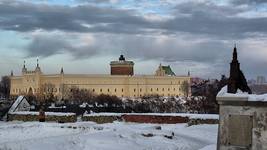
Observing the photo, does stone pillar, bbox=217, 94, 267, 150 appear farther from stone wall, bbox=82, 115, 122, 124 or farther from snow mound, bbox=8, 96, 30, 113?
snow mound, bbox=8, 96, 30, 113

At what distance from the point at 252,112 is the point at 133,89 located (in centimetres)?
15864

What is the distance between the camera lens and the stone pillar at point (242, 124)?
10.1 m

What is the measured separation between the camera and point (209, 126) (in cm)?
2336

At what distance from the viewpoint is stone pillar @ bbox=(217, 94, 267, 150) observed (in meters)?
10.1

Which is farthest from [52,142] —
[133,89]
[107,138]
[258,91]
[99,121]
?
[133,89]

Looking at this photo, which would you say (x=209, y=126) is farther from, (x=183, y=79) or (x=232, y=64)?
(x=183, y=79)

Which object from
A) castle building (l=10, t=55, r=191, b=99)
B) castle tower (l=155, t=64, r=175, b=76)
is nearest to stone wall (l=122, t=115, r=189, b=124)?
castle building (l=10, t=55, r=191, b=99)

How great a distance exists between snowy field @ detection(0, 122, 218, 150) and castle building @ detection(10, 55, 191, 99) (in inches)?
5104

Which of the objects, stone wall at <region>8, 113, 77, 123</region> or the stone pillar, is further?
stone wall at <region>8, 113, 77, 123</region>

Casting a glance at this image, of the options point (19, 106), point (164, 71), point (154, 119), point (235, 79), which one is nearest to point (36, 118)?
point (19, 106)

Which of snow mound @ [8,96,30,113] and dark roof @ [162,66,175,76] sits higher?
dark roof @ [162,66,175,76]

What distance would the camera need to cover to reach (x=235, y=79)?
1077 cm

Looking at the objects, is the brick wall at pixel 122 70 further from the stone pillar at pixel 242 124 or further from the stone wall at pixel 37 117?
the stone pillar at pixel 242 124

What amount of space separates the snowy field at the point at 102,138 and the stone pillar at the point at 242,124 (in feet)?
11.6
